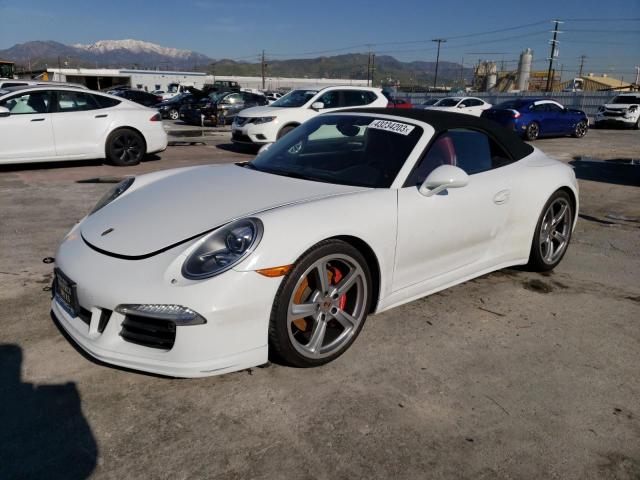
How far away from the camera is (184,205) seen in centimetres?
311

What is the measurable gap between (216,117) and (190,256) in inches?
723

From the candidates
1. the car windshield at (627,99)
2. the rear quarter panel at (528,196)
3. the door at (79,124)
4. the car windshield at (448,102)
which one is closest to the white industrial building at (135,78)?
the car windshield at (448,102)

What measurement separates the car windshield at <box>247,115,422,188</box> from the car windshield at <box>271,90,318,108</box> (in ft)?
29.3

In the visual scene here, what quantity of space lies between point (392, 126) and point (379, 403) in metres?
1.94

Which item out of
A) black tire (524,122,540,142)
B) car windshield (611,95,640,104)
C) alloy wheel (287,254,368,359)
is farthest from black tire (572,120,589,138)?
alloy wheel (287,254,368,359)

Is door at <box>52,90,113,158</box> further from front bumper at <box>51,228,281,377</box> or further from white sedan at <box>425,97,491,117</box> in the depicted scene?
white sedan at <box>425,97,491,117</box>

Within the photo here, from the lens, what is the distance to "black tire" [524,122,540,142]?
18034 mm

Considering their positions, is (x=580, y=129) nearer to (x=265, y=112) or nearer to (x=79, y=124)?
(x=265, y=112)

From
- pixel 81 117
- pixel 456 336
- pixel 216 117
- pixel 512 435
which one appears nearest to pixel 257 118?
pixel 81 117

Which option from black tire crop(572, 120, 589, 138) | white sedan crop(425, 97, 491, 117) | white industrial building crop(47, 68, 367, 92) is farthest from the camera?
white industrial building crop(47, 68, 367, 92)

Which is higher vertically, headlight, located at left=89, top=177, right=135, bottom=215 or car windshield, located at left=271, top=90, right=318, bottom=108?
car windshield, located at left=271, top=90, right=318, bottom=108

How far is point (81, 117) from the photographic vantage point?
9.17m

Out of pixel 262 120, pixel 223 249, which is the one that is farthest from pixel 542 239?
pixel 262 120

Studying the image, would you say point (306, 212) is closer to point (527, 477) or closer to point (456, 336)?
point (456, 336)
